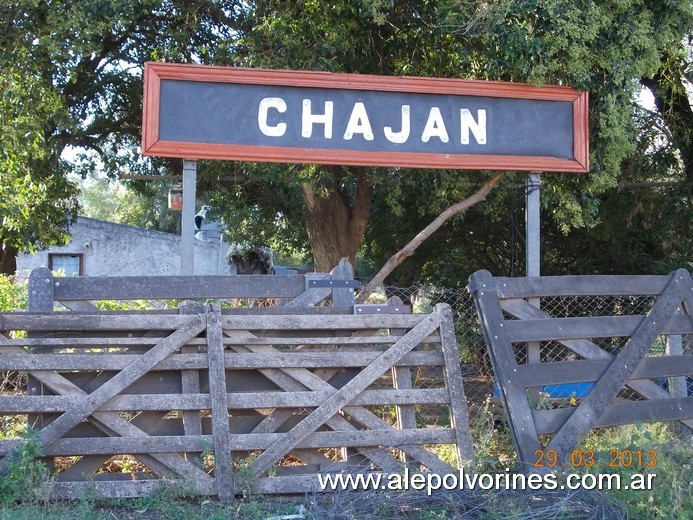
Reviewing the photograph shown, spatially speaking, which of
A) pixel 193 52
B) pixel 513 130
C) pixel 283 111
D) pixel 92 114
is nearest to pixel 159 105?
pixel 283 111

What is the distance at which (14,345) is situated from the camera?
195 inches

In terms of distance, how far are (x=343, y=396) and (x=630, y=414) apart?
2456 millimetres

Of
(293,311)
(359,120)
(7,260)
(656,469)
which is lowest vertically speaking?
(656,469)

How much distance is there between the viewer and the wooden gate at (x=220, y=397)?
4777 millimetres

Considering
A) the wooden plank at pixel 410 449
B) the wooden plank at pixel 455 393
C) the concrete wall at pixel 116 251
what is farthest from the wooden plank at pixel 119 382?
the concrete wall at pixel 116 251

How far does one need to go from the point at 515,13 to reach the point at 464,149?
6.03ft

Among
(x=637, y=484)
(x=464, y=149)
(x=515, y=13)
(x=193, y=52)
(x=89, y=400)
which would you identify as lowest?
(x=637, y=484)

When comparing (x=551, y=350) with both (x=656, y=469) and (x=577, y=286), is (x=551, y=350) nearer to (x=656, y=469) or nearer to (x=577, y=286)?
(x=577, y=286)

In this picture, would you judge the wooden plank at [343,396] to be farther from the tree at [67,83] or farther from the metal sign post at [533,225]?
the tree at [67,83]

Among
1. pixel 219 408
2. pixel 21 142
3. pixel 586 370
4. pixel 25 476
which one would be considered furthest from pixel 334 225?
pixel 25 476

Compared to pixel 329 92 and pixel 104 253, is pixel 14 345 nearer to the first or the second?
A: pixel 329 92

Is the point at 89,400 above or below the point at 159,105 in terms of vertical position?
below

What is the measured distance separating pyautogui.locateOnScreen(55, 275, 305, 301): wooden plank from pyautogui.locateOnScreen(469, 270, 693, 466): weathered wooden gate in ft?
5.63

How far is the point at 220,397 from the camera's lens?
4.92 metres
